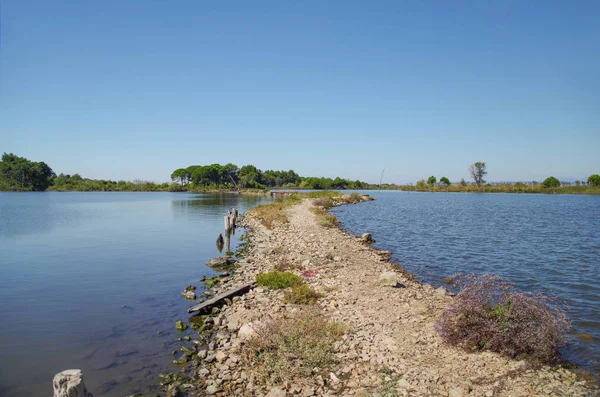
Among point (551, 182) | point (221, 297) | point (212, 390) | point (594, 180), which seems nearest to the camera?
point (212, 390)

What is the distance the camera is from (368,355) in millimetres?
8031

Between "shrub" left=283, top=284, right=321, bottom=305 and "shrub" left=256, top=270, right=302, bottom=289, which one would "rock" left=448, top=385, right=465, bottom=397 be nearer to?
"shrub" left=283, top=284, right=321, bottom=305

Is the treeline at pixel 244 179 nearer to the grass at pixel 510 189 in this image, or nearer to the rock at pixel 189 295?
the grass at pixel 510 189

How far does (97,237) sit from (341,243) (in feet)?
68.0

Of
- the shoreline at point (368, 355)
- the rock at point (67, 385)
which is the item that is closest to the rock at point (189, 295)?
the shoreline at point (368, 355)

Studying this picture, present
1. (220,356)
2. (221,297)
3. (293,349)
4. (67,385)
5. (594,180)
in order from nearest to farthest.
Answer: (67,385) < (293,349) < (220,356) < (221,297) < (594,180)

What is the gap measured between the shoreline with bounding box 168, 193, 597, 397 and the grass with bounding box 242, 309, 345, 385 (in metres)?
0.10

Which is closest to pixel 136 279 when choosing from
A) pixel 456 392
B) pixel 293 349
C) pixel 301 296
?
pixel 301 296

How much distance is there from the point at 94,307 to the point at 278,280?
6956 mm

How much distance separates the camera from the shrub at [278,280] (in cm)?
1347

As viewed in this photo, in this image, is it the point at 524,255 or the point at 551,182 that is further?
the point at 551,182

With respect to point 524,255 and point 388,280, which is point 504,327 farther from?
point 524,255

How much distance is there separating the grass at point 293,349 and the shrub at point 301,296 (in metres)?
1.51

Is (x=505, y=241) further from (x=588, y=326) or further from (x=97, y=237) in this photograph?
(x=97, y=237)
